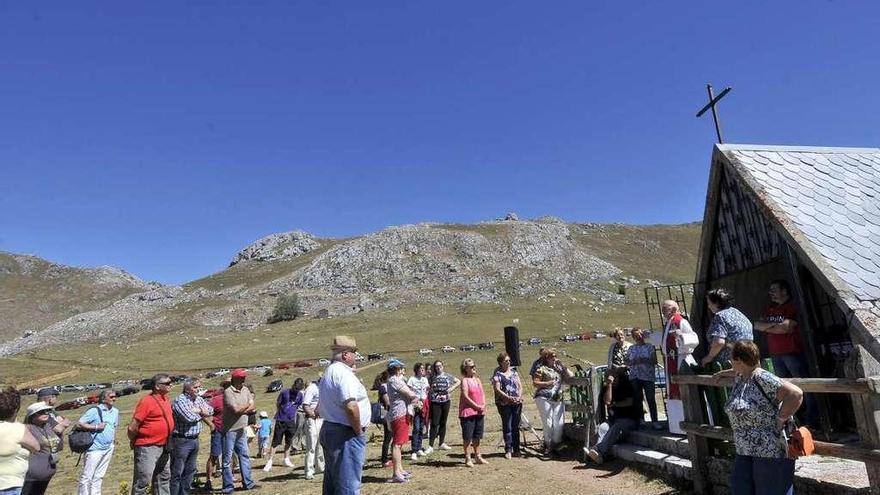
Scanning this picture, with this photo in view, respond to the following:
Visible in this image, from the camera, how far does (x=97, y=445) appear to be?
8.61 meters

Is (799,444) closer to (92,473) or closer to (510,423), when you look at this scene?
(510,423)

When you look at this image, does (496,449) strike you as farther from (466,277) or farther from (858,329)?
(466,277)

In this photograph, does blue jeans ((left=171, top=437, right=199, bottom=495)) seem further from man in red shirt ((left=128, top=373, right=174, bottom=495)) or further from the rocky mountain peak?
the rocky mountain peak

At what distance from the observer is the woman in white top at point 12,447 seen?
4.88 meters

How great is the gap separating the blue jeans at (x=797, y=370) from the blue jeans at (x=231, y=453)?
26.5 ft

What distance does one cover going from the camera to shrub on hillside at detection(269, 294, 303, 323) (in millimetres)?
81062

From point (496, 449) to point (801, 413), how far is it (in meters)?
5.87

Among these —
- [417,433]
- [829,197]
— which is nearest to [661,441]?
[829,197]

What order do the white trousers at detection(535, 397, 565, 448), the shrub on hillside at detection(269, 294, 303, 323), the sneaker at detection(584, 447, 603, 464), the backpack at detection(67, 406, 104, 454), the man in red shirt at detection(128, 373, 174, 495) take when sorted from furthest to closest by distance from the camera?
the shrub on hillside at detection(269, 294, 303, 323) < the white trousers at detection(535, 397, 565, 448) < the sneaker at detection(584, 447, 603, 464) < the backpack at detection(67, 406, 104, 454) < the man in red shirt at detection(128, 373, 174, 495)

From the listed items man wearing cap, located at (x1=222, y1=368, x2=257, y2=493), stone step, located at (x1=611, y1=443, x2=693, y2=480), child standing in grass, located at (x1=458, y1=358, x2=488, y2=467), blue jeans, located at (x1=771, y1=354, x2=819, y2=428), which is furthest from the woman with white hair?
man wearing cap, located at (x1=222, y1=368, x2=257, y2=493)

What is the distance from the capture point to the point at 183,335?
79438 millimetres

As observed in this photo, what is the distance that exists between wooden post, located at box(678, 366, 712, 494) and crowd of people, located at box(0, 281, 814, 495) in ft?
1.62

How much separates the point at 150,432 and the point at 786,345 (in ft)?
27.0

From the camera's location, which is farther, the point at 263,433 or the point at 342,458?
the point at 263,433
